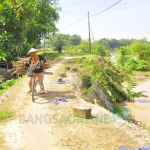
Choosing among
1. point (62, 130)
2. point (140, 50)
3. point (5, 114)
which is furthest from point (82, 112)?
point (140, 50)

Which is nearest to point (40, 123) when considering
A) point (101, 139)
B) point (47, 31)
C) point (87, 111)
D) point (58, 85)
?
point (87, 111)

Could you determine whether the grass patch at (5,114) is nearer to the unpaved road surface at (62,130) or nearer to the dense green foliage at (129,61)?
the unpaved road surface at (62,130)

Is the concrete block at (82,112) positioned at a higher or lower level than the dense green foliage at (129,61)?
lower

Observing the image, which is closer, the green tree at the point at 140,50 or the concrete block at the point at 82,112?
the concrete block at the point at 82,112

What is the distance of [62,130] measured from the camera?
6066 mm

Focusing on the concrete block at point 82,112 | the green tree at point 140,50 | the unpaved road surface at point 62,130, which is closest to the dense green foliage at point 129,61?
the green tree at point 140,50

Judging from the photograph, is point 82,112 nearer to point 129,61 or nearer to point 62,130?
point 62,130

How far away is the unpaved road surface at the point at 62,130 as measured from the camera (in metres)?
5.25

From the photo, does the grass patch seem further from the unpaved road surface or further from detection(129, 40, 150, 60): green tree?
detection(129, 40, 150, 60): green tree

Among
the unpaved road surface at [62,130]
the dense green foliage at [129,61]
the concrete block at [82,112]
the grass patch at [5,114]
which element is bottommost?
the unpaved road surface at [62,130]

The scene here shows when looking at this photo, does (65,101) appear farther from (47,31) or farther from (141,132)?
(47,31)

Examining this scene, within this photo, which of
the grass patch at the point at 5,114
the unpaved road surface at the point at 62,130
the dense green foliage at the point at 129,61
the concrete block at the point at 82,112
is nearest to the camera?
the unpaved road surface at the point at 62,130

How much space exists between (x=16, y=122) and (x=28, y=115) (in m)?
0.64

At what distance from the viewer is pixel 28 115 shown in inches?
287
